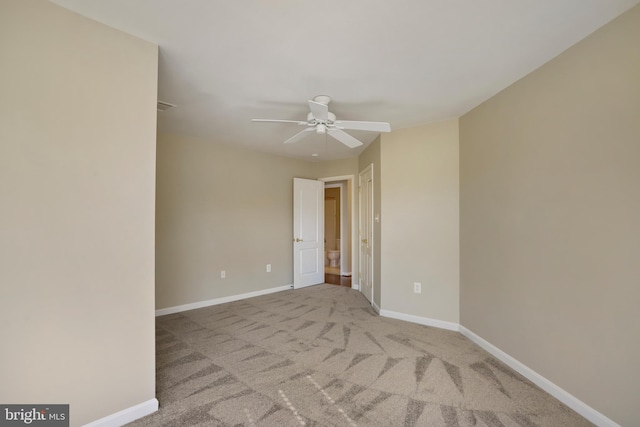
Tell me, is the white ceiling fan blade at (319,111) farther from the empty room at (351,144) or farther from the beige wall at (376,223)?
the beige wall at (376,223)

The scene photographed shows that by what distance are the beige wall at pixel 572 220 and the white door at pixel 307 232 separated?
3.24 metres

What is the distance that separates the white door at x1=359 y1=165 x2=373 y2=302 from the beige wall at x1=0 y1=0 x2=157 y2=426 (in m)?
3.15

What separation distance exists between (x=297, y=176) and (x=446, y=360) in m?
3.94

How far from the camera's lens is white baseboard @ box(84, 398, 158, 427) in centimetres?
169

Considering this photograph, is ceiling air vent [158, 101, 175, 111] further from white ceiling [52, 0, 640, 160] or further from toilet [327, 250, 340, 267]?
toilet [327, 250, 340, 267]

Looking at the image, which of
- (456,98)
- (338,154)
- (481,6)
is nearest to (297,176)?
(338,154)

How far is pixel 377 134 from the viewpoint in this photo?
3.87 metres

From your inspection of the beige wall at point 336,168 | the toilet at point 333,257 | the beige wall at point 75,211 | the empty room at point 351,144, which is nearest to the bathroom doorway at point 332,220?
the toilet at point 333,257

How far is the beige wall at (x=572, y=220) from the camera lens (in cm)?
162

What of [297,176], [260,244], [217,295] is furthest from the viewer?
[297,176]

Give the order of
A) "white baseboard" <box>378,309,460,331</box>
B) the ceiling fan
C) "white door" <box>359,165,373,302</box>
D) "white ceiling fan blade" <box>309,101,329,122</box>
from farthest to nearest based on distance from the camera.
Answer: "white door" <box>359,165,373,302</box> < "white baseboard" <box>378,309,460,331</box> < the ceiling fan < "white ceiling fan blade" <box>309,101,329,122</box>

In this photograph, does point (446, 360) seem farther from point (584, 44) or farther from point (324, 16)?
point (324, 16)

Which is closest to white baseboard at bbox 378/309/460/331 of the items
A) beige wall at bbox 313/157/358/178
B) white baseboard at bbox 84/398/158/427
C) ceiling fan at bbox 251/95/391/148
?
ceiling fan at bbox 251/95/391/148

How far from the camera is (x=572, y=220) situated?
1.93 meters
